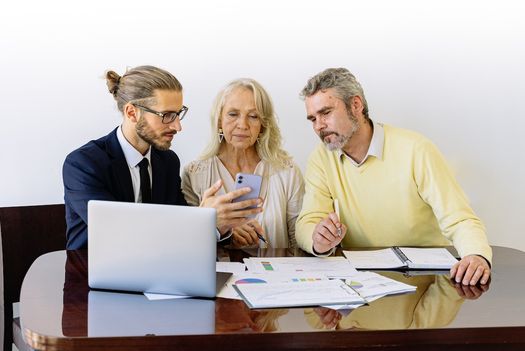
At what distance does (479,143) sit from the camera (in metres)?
3.79

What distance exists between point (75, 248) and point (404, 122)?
1.77 m

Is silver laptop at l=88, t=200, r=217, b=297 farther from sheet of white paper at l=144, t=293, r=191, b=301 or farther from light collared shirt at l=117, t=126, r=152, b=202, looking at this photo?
light collared shirt at l=117, t=126, r=152, b=202

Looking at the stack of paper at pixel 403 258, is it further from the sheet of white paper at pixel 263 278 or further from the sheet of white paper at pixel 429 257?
the sheet of white paper at pixel 263 278

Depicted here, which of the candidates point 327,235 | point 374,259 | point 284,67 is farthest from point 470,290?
point 284,67

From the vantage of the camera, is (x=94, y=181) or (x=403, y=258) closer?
(x=403, y=258)

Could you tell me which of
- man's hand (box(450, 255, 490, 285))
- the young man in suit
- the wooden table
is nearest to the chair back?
the young man in suit

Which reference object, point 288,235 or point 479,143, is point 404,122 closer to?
point 479,143

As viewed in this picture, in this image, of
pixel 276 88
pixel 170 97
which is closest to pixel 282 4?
pixel 276 88

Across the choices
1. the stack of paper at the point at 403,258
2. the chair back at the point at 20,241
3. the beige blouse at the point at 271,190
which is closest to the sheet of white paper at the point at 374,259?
the stack of paper at the point at 403,258

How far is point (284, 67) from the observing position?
358cm

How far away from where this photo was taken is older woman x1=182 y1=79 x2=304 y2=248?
3170 millimetres

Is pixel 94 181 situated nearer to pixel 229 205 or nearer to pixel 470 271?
pixel 229 205

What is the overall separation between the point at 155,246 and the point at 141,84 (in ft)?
3.42

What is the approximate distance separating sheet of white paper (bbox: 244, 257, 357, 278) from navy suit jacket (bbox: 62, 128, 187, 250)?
2.04ft
